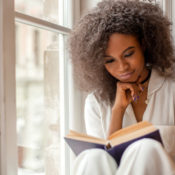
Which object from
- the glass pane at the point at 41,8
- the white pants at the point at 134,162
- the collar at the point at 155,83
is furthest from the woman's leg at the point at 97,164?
the glass pane at the point at 41,8

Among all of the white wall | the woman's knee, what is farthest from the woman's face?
the white wall

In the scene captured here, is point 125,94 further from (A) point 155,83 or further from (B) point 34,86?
(B) point 34,86

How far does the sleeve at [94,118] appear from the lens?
110 centimetres

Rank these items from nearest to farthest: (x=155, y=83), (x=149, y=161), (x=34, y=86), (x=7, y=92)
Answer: (x=149, y=161)
(x=7, y=92)
(x=155, y=83)
(x=34, y=86)

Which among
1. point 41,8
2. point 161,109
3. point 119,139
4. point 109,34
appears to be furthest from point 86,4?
point 119,139

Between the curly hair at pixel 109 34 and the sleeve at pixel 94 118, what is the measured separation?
0.04 metres

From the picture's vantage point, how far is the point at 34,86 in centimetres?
113

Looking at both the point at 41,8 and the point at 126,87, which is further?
the point at 41,8

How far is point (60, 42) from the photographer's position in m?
1.31

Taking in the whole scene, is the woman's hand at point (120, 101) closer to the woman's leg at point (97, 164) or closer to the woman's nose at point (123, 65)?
the woman's nose at point (123, 65)

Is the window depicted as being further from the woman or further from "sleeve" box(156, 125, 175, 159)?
"sleeve" box(156, 125, 175, 159)

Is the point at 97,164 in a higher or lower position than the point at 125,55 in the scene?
lower

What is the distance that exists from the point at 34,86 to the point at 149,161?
59 centimetres

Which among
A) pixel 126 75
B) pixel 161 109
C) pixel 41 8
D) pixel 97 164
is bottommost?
pixel 97 164
